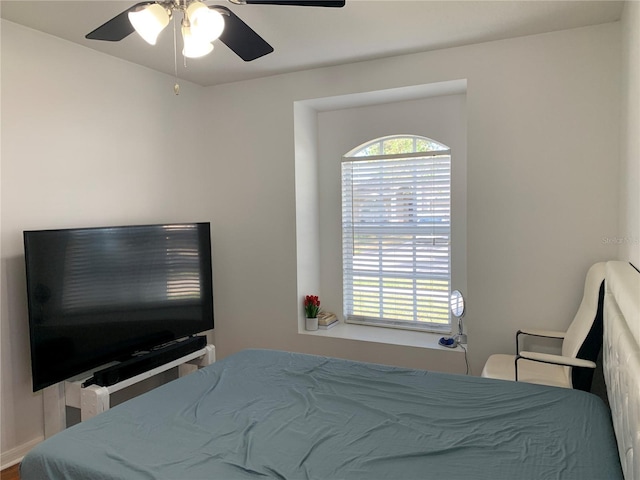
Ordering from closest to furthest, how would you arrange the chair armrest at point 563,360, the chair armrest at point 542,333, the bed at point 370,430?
1. the bed at point 370,430
2. the chair armrest at point 563,360
3. the chair armrest at point 542,333

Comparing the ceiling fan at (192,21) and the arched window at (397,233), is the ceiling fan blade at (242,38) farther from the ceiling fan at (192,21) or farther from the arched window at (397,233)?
the arched window at (397,233)

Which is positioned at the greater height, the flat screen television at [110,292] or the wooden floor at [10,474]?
the flat screen television at [110,292]

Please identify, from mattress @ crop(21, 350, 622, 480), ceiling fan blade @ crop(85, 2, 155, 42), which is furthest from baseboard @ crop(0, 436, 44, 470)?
ceiling fan blade @ crop(85, 2, 155, 42)

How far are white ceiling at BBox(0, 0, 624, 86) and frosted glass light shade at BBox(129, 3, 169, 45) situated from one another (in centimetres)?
77

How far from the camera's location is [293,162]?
3955mm

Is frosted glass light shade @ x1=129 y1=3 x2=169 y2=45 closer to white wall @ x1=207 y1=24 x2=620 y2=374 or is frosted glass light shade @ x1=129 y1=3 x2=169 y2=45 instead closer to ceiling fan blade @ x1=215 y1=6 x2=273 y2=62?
ceiling fan blade @ x1=215 y1=6 x2=273 y2=62

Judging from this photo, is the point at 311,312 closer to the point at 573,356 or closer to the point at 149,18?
the point at 573,356

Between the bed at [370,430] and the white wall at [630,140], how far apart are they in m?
0.26

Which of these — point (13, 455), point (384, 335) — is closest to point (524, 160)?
point (384, 335)

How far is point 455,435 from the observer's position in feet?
5.91

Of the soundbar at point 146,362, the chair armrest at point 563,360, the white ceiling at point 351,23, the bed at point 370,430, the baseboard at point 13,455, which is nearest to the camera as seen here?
the bed at point 370,430

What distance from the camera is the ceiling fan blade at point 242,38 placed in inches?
81.3

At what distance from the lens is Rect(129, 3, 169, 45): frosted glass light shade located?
70.2 inches

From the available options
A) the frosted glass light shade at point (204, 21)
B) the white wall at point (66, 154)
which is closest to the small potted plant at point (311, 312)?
the white wall at point (66, 154)
